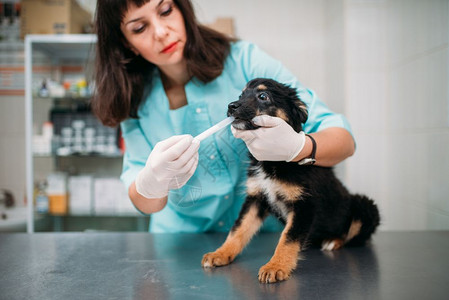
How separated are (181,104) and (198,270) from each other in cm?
63

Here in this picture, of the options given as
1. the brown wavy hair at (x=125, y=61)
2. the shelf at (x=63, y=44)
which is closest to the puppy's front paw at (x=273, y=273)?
the brown wavy hair at (x=125, y=61)

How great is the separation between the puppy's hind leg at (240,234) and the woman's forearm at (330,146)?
229 millimetres

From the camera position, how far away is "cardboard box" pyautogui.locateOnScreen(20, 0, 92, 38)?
2777mm

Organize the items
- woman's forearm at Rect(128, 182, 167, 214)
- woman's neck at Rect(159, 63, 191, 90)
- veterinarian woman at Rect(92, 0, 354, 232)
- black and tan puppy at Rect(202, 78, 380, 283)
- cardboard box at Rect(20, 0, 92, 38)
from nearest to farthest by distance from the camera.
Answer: black and tan puppy at Rect(202, 78, 380, 283), veterinarian woman at Rect(92, 0, 354, 232), woman's forearm at Rect(128, 182, 167, 214), woman's neck at Rect(159, 63, 191, 90), cardboard box at Rect(20, 0, 92, 38)

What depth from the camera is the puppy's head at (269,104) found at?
0.89m

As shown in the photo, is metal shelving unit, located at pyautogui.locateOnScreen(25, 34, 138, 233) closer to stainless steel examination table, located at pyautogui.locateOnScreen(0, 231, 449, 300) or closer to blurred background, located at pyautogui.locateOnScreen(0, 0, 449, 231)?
blurred background, located at pyautogui.locateOnScreen(0, 0, 449, 231)

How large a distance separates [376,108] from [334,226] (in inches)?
54.7

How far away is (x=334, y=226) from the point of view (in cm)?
116

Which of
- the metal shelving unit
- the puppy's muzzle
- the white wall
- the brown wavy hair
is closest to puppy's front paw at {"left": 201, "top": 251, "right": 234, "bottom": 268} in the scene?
the puppy's muzzle

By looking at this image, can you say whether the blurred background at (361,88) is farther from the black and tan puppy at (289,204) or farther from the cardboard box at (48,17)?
the black and tan puppy at (289,204)

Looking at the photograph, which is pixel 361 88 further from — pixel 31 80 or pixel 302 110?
pixel 31 80

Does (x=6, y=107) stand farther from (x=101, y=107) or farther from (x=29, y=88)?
(x=101, y=107)

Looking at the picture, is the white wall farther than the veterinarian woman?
Yes

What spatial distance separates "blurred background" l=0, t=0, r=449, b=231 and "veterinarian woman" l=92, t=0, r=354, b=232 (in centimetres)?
64
